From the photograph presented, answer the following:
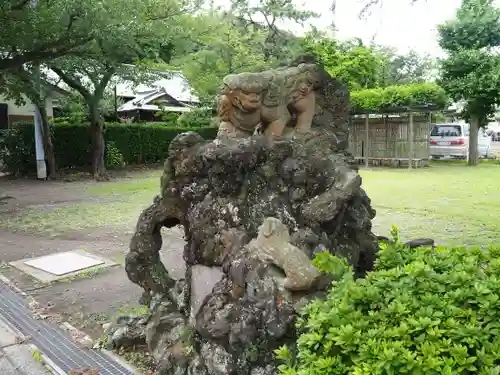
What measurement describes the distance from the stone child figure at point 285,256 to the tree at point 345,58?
15.6 metres

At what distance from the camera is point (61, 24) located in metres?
8.66

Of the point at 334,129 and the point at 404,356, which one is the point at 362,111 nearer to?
the point at 334,129

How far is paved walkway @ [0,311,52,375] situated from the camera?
11.1 ft

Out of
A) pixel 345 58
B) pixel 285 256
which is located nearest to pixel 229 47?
pixel 345 58

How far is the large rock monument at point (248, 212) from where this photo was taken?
2635 mm

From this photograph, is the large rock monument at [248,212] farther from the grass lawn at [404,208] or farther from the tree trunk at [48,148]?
the tree trunk at [48,148]

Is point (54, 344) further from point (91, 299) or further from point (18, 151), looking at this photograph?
point (18, 151)

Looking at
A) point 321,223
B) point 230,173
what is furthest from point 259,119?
point 321,223

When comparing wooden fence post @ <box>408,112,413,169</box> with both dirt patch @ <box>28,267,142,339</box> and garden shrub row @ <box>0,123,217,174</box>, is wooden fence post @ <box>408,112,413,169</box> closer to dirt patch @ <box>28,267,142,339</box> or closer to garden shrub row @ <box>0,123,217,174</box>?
garden shrub row @ <box>0,123,217,174</box>

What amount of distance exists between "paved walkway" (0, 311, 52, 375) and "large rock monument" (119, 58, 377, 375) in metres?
0.71

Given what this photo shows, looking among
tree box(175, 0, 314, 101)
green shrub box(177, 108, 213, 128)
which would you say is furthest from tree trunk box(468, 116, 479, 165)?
green shrub box(177, 108, 213, 128)

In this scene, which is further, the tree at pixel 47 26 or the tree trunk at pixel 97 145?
the tree trunk at pixel 97 145

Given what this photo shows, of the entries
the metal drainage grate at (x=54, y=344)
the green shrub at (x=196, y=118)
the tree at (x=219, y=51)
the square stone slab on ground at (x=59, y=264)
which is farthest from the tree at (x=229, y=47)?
the metal drainage grate at (x=54, y=344)

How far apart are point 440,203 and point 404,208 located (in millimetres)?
1012
